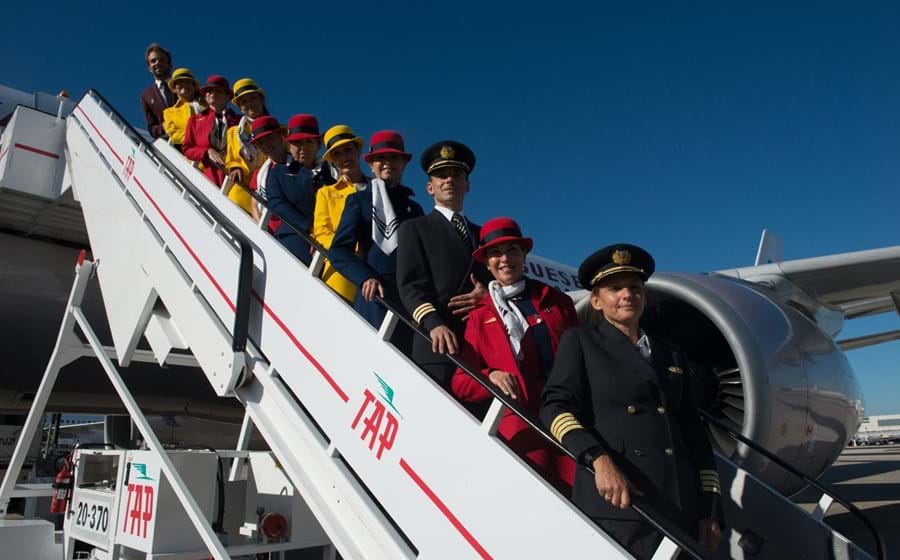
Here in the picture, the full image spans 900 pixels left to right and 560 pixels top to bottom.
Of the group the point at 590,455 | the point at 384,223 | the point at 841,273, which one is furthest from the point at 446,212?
the point at 841,273

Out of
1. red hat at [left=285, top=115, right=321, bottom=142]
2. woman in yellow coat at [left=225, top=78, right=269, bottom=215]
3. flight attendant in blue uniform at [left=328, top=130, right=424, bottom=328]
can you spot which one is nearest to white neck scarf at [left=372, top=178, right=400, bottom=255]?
flight attendant in blue uniform at [left=328, top=130, right=424, bottom=328]

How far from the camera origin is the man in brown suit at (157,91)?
6219 millimetres

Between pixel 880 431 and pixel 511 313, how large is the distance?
6884 centimetres

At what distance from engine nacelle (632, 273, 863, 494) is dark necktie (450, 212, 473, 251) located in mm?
1669

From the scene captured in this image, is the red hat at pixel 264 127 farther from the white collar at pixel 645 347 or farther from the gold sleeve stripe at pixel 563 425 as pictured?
the gold sleeve stripe at pixel 563 425

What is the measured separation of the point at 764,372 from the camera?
3.64 m

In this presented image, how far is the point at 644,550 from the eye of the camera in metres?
1.83

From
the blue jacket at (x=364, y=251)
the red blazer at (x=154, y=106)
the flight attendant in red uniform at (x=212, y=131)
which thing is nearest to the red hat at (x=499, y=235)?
the blue jacket at (x=364, y=251)

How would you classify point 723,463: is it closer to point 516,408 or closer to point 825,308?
point 516,408

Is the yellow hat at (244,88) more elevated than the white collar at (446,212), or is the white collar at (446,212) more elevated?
the yellow hat at (244,88)

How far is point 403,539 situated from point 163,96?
5.29 metres

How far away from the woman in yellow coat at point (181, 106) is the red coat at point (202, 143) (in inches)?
10.1

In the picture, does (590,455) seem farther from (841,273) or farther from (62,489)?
(841,273)

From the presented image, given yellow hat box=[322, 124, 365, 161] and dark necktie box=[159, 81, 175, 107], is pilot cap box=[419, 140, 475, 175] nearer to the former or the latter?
yellow hat box=[322, 124, 365, 161]
